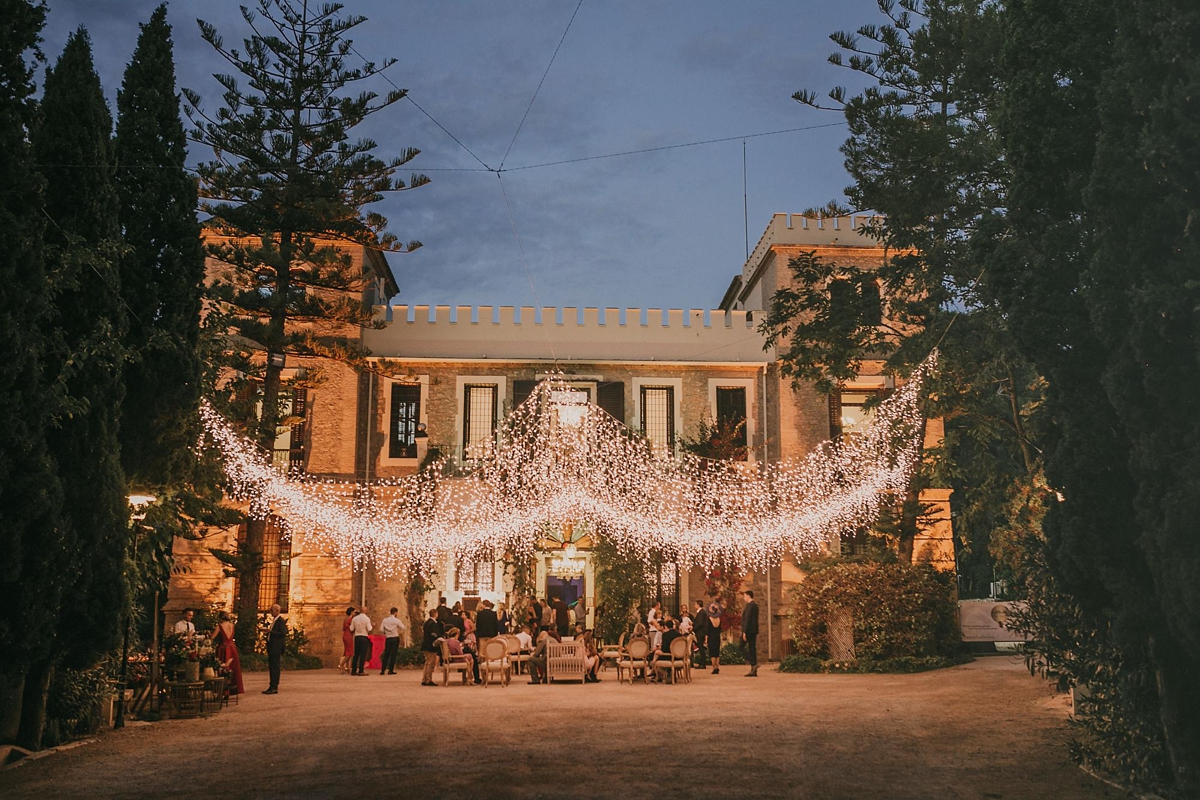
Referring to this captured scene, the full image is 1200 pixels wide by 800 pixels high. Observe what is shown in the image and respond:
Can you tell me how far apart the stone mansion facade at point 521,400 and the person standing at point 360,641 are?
3081mm

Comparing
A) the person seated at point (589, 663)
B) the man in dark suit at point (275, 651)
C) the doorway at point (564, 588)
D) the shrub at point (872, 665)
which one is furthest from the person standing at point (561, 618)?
the man in dark suit at point (275, 651)

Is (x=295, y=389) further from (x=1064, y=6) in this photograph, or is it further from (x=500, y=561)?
(x=1064, y=6)

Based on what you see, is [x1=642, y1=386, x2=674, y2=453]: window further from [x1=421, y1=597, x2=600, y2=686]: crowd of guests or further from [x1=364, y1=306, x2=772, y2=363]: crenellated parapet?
[x1=421, y1=597, x2=600, y2=686]: crowd of guests

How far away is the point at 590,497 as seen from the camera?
732 inches

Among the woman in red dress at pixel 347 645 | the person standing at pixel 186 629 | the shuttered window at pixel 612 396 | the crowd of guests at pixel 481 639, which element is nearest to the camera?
the person standing at pixel 186 629

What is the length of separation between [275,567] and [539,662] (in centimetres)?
805

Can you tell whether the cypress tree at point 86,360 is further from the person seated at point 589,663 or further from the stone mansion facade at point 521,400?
the stone mansion facade at point 521,400

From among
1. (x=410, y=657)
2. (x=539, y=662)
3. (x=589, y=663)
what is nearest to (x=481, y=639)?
(x=539, y=662)

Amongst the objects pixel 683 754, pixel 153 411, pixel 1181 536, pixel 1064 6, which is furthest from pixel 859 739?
pixel 153 411

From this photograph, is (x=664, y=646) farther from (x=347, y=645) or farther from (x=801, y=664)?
(x=347, y=645)

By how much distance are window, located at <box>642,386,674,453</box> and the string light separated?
89 cm

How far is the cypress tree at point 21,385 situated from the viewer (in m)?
7.64

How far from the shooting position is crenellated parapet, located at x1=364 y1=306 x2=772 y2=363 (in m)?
22.8

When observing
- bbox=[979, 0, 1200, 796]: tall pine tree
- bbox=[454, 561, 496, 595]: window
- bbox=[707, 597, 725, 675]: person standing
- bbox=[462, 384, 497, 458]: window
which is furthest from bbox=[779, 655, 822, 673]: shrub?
bbox=[979, 0, 1200, 796]: tall pine tree
